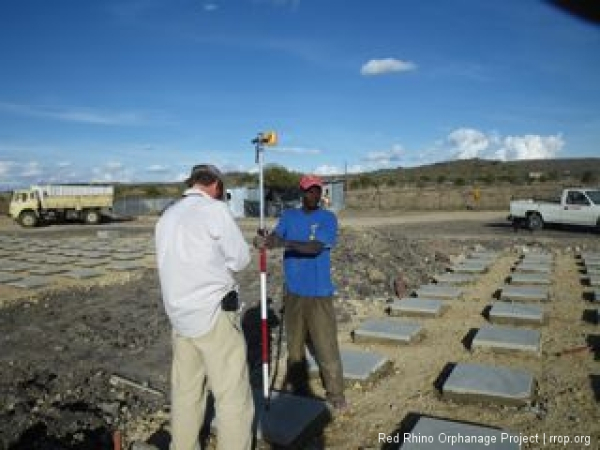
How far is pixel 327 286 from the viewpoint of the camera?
4.45m

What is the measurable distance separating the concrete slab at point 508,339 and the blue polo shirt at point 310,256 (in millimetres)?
2357

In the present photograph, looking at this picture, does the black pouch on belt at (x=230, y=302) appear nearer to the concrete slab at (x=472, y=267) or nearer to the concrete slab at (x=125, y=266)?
the concrete slab at (x=472, y=267)

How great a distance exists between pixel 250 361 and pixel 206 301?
9.76 feet

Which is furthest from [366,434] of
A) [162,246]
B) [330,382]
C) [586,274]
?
[586,274]

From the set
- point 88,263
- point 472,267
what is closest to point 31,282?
point 88,263

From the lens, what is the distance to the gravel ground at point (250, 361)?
4246mm

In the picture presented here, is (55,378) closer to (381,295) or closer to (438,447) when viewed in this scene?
(438,447)

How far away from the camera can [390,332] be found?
638cm

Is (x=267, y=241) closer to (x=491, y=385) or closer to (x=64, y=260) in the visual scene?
(x=491, y=385)

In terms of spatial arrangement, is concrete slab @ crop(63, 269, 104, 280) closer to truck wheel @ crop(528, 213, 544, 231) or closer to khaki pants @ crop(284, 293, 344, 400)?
khaki pants @ crop(284, 293, 344, 400)

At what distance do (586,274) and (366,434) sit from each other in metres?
8.08

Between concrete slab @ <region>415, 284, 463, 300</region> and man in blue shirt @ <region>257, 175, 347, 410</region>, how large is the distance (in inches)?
175

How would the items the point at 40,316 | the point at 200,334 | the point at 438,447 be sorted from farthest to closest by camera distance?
1. the point at 40,316
2. the point at 438,447
3. the point at 200,334

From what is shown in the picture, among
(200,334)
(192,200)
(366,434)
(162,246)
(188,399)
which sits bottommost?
(366,434)
